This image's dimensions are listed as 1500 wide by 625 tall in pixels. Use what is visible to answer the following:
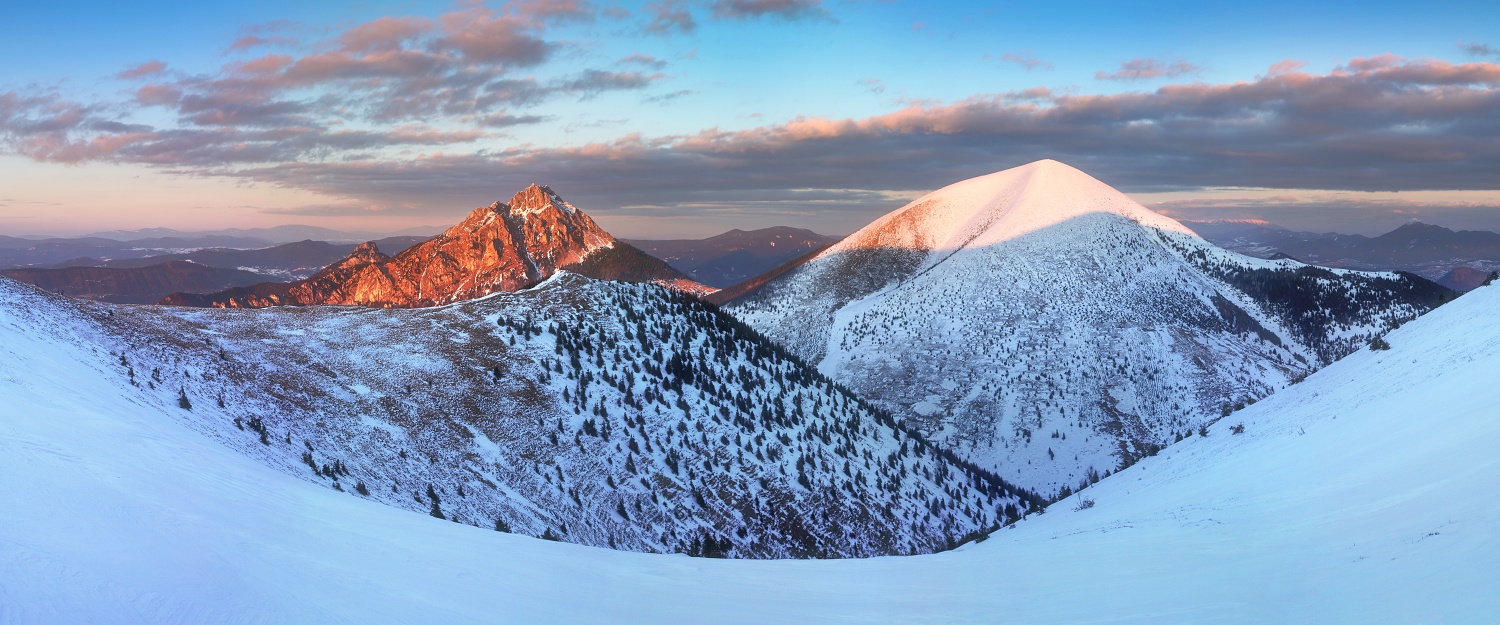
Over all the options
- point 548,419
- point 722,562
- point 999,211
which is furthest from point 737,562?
point 999,211

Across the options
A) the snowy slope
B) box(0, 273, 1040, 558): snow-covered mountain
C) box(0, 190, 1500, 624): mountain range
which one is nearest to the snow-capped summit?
box(0, 273, 1040, 558): snow-covered mountain

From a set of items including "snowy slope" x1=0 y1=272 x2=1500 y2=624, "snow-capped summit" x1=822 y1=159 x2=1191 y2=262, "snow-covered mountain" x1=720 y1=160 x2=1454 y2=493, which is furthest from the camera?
"snow-capped summit" x1=822 y1=159 x2=1191 y2=262

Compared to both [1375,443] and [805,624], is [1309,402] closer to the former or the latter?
[1375,443]

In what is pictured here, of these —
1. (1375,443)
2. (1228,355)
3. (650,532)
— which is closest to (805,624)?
(1375,443)

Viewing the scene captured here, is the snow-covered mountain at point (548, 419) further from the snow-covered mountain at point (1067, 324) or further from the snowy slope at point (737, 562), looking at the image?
the snow-covered mountain at point (1067, 324)

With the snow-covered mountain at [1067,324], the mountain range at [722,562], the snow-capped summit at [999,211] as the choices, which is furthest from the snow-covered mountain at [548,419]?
the snow-capped summit at [999,211]

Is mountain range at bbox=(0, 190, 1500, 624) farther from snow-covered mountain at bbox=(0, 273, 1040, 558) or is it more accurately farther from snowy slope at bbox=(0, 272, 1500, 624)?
snow-covered mountain at bbox=(0, 273, 1040, 558)
